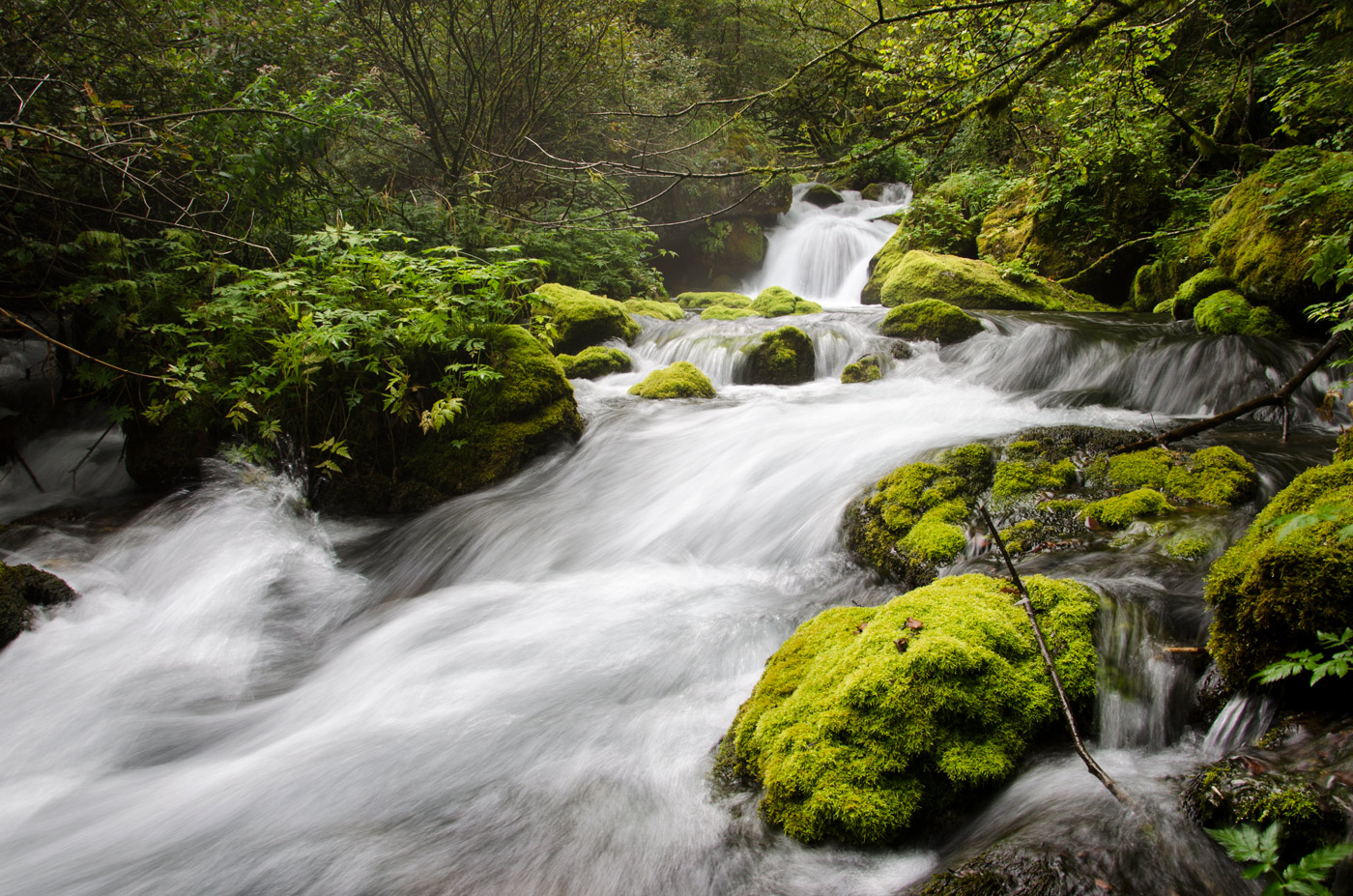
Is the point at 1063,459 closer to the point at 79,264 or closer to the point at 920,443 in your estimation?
the point at 920,443

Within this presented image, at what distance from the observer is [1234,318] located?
21.2 feet

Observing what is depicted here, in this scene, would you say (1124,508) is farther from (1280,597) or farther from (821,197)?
(821,197)

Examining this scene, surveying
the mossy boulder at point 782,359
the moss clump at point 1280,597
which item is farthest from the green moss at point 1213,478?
the mossy boulder at point 782,359

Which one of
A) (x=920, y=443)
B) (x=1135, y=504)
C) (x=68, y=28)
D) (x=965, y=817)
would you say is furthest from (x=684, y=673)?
(x=68, y=28)

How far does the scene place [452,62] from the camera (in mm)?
10906

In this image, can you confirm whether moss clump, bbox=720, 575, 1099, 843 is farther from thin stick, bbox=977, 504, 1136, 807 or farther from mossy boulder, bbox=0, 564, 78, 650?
mossy boulder, bbox=0, 564, 78, 650

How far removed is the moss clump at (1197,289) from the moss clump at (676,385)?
5.67 meters

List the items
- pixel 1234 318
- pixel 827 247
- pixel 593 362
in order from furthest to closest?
pixel 827 247 → pixel 593 362 → pixel 1234 318

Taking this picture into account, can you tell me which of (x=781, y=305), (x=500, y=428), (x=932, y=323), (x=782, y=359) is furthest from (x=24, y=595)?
(x=781, y=305)

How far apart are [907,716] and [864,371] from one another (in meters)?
6.73

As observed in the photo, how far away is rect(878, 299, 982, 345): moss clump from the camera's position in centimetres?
848

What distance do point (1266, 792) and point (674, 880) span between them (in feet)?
5.24

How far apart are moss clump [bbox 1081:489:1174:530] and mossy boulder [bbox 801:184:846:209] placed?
755 inches

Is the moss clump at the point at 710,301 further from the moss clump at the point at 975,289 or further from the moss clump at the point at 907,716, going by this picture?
the moss clump at the point at 907,716
